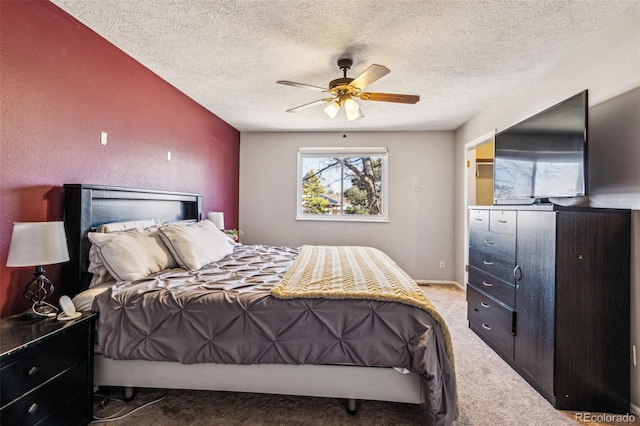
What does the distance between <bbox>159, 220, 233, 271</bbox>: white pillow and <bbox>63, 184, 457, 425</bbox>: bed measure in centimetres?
50

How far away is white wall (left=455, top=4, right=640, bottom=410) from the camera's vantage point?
5.76ft

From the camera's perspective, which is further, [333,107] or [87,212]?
[333,107]

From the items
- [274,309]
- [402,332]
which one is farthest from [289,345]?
[402,332]

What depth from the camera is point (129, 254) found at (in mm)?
1943

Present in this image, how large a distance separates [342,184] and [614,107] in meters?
3.42

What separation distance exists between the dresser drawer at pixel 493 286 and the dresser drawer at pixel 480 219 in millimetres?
418

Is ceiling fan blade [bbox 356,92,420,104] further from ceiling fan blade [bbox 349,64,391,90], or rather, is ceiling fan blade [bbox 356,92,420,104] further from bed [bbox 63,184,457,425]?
bed [bbox 63,184,457,425]

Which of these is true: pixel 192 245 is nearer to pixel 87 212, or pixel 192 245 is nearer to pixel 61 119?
pixel 87 212

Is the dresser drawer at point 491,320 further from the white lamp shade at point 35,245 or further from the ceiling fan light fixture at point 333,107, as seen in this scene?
the white lamp shade at point 35,245

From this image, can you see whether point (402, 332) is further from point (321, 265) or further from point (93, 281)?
point (93, 281)

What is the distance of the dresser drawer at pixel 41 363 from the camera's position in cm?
119

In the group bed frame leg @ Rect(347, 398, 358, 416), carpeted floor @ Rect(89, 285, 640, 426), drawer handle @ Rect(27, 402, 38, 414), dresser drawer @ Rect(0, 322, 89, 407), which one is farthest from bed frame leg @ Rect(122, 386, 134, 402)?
bed frame leg @ Rect(347, 398, 358, 416)

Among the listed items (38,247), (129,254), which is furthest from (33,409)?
(129,254)

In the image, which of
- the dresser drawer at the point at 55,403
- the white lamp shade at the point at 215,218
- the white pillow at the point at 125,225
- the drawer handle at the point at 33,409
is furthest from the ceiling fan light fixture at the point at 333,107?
the drawer handle at the point at 33,409
